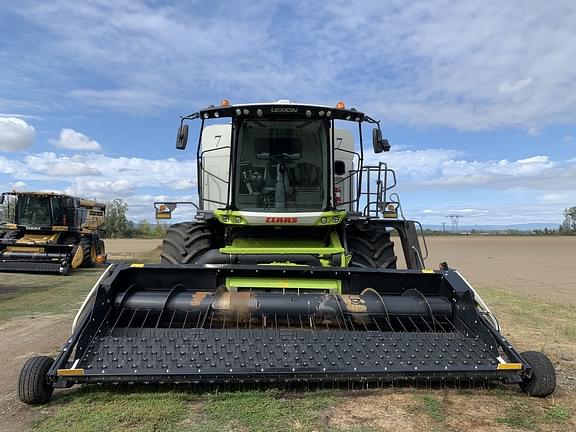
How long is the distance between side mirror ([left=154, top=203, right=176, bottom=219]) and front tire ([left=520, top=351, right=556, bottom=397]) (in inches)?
161

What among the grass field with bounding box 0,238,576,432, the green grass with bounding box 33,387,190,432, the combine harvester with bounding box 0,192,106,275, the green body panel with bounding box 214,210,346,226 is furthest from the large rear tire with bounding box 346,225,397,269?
the combine harvester with bounding box 0,192,106,275

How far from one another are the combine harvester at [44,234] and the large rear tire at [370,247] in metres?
12.1

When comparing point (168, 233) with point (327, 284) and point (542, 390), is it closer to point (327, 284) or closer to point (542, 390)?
point (327, 284)

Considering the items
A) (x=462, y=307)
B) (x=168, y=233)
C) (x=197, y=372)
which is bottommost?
(x=197, y=372)

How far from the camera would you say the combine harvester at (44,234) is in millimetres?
15883

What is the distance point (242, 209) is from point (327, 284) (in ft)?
5.20

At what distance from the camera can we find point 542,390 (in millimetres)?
3736

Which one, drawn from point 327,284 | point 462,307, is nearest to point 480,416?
point 462,307

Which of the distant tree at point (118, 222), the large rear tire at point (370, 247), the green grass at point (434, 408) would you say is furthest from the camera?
the distant tree at point (118, 222)

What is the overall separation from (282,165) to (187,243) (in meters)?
1.48

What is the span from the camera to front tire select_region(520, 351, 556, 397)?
3.73 m

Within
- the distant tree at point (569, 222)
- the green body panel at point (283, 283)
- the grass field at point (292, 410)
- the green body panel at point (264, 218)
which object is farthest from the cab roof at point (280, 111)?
the distant tree at point (569, 222)

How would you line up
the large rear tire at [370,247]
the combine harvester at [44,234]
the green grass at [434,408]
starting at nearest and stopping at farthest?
the green grass at [434,408] < the large rear tire at [370,247] < the combine harvester at [44,234]

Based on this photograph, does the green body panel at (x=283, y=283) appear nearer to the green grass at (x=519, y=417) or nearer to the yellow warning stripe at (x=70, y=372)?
the yellow warning stripe at (x=70, y=372)
